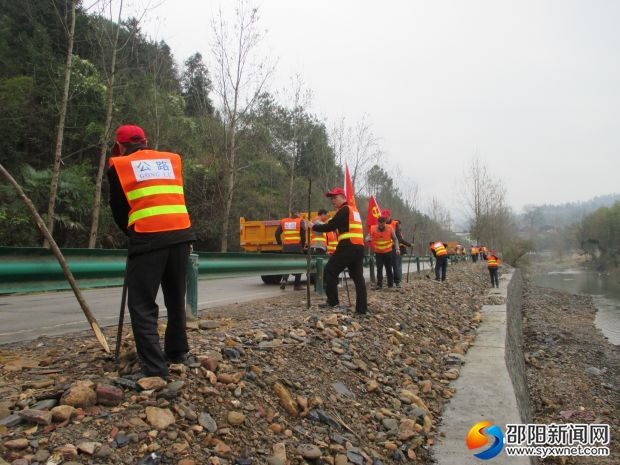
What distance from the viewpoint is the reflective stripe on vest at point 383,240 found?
1070cm

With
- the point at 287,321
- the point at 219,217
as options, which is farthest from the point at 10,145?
the point at 287,321

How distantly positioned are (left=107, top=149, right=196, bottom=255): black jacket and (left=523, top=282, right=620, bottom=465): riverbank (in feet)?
13.7

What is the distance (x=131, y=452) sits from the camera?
Result: 2295 millimetres

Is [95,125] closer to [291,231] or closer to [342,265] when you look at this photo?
[291,231]

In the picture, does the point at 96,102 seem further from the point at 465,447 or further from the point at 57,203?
the point at 465,447

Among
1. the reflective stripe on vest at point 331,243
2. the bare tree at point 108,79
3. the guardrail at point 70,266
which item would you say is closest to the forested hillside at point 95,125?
the bare tree at point 108,79

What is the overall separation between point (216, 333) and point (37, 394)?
191 cm

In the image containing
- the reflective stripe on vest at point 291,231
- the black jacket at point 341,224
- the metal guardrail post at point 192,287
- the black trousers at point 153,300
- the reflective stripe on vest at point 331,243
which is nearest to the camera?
the black trousers at point 153,300

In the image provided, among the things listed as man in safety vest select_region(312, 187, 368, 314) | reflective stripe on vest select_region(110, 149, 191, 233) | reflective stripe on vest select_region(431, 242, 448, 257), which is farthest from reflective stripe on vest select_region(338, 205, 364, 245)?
reflective stripe on vest select_region(431, 242, 448, 257)

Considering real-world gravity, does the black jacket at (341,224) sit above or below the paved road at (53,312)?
above

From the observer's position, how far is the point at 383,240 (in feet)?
35.2

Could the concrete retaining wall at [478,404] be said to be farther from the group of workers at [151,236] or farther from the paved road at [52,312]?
the paved road at [52,312]

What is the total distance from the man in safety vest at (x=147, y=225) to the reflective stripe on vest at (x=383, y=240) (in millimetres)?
7807

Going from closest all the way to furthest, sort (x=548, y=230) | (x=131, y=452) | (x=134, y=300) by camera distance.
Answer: (x=131, y=452)
(x=134, y=300)
(x=548, y=230)
